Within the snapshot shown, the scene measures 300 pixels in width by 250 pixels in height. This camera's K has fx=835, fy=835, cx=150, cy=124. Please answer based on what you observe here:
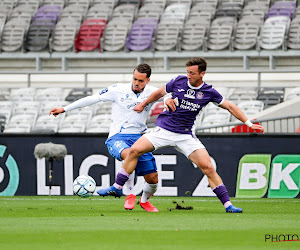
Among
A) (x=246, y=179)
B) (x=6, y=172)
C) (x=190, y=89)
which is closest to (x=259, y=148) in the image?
(x=246, y=179)

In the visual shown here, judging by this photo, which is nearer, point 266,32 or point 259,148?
point 259,148

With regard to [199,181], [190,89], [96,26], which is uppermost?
[96,26]

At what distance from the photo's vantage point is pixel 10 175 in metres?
17.2

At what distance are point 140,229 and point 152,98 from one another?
3.17 metres

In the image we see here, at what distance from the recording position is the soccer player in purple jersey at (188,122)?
10672mm

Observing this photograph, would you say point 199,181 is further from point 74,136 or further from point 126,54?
point 126,54

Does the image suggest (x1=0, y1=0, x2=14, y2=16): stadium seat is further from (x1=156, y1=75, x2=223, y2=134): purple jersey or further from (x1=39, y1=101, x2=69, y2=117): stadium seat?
(x1=156, y1=75, x2=223, y2=134): purple jersey

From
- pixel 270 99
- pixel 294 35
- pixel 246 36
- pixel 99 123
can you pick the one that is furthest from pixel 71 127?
pixel 294 35

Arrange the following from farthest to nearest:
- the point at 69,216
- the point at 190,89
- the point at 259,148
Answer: the point at 259,148 < the point at 190,89 < the point at 69,216

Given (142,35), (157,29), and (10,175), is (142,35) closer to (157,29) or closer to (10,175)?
(157,29)

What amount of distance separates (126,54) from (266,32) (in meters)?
5.02

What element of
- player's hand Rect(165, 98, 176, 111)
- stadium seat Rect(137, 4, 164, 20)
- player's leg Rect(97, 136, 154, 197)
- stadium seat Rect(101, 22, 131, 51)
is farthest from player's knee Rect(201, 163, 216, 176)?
stadium seat Rect(137, 4, 164, 20)

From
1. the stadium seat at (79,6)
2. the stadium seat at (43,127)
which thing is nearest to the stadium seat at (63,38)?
the stadium seat at (79,6)

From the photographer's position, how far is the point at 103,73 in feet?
84.8
